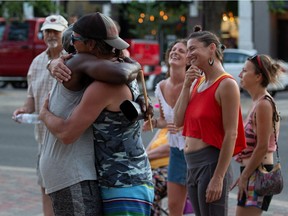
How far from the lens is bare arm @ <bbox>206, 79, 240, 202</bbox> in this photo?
438 centimetres

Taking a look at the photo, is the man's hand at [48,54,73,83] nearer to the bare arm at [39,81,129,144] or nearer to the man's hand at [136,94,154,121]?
the bare arm at [39,81,129,144]

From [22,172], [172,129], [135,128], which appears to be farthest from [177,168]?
[22,172]

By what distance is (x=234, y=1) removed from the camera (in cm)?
3444

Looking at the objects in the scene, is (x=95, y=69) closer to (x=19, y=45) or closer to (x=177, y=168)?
(x=177, y=168)

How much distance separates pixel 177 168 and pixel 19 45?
62.8 feet

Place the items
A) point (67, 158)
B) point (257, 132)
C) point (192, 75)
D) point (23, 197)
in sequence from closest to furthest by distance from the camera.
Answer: point (67, 158) < point (192, 75) < point (257, 132) < point (23, 197)

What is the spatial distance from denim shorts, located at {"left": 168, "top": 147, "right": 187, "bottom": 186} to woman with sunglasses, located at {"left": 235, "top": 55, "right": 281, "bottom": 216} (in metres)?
0.71

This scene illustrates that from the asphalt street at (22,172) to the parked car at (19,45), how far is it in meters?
6.86

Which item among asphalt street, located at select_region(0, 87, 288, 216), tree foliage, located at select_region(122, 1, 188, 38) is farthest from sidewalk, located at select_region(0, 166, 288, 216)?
tree foliage, located at select_region(122, 1, 188, 38)

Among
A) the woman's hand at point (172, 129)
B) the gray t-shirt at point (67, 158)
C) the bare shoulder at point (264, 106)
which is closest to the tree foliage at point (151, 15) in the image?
the woman's hand at point (172, 129)

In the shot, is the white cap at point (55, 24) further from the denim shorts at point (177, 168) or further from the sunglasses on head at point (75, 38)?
the sunglasses on head at point (75, 38)

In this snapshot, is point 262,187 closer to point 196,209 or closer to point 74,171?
point 196,209

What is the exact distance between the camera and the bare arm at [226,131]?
14.4 feet

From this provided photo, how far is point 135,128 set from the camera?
3820mm
